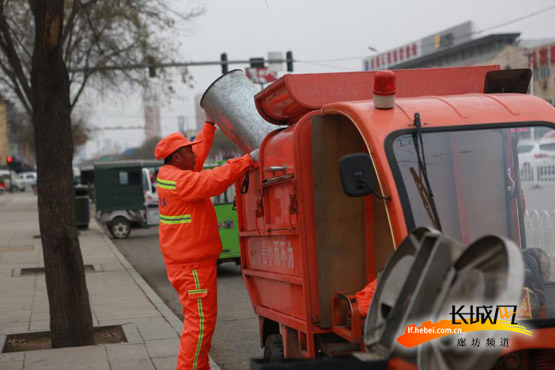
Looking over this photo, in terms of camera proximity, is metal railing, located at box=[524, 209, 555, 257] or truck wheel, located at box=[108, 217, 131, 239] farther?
truck wheel, located at box=[108, 217, 131, 239]

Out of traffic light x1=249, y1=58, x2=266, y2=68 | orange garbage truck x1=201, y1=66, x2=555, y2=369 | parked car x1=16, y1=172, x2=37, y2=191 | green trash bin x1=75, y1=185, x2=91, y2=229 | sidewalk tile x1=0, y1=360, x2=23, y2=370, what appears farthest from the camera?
parked car x1=16, y1=172, x2=37, y2=191

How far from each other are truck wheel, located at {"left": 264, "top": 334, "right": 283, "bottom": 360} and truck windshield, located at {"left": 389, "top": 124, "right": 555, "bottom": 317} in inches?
79.0

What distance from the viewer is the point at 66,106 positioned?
28.6 ft

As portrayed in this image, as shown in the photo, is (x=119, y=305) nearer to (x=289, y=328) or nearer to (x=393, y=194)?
(x=289, y=328)

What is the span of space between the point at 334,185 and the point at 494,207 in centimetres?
102

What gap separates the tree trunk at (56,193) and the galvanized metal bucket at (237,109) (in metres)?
2.60

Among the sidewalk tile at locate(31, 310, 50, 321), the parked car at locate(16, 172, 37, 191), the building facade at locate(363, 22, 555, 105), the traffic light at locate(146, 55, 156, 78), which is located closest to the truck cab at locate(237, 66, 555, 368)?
the sidewalk tile at locate(31, 310, 50, 321)

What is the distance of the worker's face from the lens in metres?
6.10

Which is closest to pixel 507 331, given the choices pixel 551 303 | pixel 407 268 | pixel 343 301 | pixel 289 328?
pixel 407 268

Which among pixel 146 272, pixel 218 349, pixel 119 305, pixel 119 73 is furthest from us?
pixel 119 73

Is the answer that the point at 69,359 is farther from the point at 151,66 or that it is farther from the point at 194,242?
the point at 151,66

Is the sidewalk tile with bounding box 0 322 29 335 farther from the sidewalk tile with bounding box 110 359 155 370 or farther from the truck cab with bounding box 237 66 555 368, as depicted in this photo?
the truck cab with bounding box 237 66 555 368

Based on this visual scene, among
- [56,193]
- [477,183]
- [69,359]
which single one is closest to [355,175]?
[477,183]

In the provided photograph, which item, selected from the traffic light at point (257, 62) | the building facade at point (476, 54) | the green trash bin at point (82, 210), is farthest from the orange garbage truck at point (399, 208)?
the building facade at point (476, 54)
